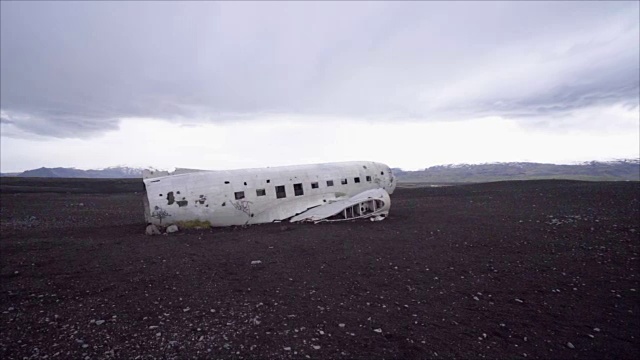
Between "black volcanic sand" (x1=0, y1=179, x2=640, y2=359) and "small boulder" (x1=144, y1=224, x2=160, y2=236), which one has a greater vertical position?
"small boulder" (x1=144, y1=224, x2=160, y2=236)

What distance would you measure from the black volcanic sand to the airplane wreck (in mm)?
1919

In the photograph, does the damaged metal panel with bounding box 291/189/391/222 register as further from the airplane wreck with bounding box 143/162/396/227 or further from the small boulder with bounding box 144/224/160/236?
the small boulder with bounding box 144/224/160/236

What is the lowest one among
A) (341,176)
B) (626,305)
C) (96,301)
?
(626,305)

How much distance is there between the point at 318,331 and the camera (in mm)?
6188

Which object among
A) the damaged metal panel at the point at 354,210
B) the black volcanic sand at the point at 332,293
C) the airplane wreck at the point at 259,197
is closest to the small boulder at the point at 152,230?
the airplane wreck at the point at 259,197

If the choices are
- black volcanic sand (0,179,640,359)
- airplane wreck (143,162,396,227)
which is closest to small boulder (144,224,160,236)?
airplane wreck (143,162,396,227)

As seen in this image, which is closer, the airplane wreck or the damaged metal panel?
the airplane wreck

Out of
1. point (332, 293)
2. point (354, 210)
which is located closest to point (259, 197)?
point (354, 210)

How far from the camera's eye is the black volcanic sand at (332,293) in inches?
225

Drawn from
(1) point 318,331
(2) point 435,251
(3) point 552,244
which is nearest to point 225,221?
(2) point 435,251

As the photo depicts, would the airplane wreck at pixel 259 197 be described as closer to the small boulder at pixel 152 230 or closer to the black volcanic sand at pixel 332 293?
the small boulder at pixel 152 230

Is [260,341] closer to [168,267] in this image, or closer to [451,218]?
[168,267]

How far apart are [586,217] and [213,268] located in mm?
18525

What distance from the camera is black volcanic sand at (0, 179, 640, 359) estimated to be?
5.72m
